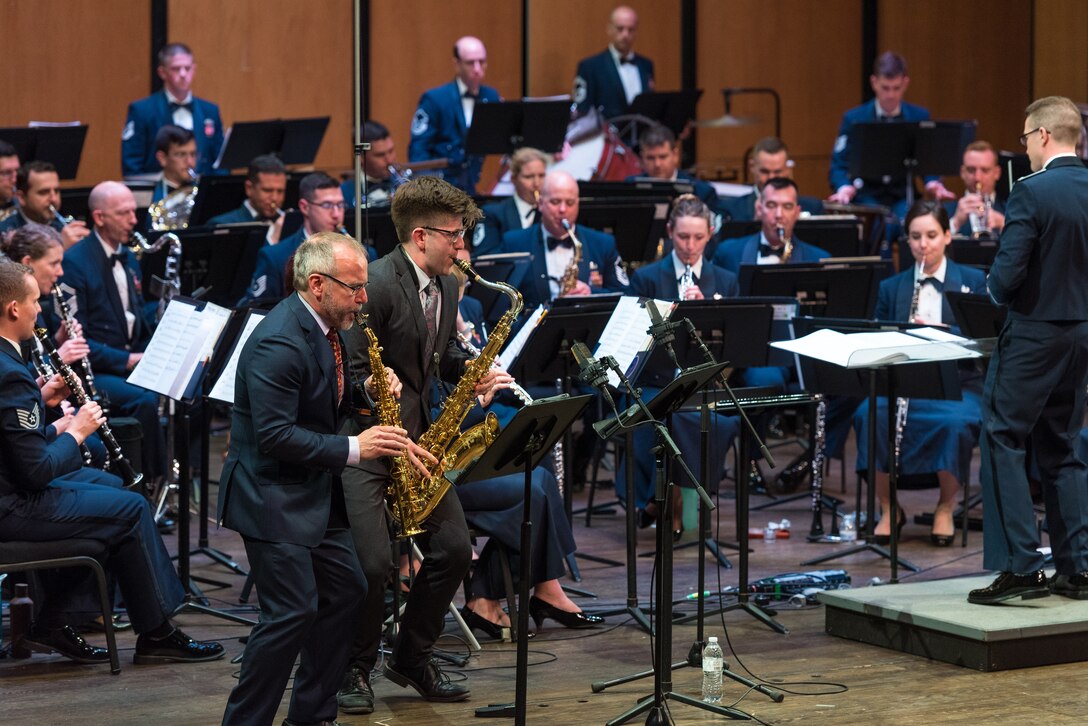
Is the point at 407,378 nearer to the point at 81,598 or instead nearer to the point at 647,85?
the point at 81,598

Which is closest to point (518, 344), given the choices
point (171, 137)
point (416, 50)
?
point (171, 137)

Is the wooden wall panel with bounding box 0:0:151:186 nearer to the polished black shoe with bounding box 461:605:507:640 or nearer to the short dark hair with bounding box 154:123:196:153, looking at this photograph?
the short dark hair with bounding box 154:123:196:153

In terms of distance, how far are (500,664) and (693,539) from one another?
208 cm

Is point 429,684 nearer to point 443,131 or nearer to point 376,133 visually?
point 376,133

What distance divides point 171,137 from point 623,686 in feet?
18.2

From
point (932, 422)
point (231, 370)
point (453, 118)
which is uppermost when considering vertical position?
point (453, 118)

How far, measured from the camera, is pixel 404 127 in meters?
12.8

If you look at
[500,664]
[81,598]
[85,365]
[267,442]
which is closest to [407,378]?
[267,442]

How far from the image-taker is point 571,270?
→ 314 inches

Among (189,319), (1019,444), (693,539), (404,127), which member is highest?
(404,127)

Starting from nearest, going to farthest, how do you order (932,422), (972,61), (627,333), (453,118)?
(627,333), (932,422), (453,118), (972,61)

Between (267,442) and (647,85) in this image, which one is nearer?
(267,442)

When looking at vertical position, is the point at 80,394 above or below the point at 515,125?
below

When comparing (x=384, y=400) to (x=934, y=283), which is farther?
(x=934, y=283)
